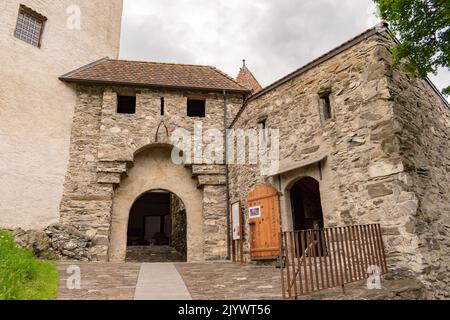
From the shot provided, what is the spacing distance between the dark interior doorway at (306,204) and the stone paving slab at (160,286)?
4803 mm

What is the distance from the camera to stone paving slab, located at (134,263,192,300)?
4445 mm

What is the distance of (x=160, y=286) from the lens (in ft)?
17.2

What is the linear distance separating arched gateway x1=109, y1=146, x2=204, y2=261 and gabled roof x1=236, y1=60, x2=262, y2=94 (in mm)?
5009

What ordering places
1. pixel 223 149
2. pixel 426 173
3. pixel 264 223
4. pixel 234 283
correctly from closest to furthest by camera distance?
pixel 234 283 → pixel 426 173 → pixel 264 223 → pixel 223 149

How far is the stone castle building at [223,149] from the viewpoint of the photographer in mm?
5789

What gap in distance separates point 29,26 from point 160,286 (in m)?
9.54

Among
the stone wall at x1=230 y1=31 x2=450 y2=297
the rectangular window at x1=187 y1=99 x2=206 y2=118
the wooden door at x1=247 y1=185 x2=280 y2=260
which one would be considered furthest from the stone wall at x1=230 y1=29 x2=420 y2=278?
the rectangular window at x1=187 y1=99 x2=206 y2=118

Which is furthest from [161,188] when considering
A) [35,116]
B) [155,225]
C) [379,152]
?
[155,225]

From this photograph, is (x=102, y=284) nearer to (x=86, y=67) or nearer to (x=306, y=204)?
(x=306, y=204)

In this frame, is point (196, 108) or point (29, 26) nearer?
point (29, 26)

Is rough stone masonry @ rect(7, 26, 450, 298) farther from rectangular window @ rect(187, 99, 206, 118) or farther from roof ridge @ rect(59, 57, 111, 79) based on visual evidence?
rectangular window @ rect(187, 99, 206, 118)

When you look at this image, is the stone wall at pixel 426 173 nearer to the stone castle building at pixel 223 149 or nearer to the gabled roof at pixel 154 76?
the stone castle building at pixel 223 149
